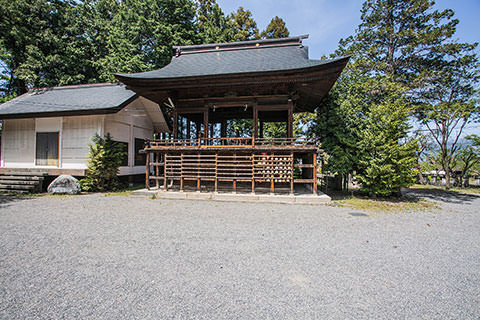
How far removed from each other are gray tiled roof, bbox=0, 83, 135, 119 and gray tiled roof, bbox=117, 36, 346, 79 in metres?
2.22

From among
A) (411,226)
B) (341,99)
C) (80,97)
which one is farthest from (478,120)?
(80,97)

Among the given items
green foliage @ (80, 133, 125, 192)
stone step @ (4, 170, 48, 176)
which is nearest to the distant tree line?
green foliage @ (80, 133, 125, 192)

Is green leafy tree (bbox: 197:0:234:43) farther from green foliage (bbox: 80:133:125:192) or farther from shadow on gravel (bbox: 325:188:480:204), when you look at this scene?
shadow on gravel (bbox: 325:188:480:204)

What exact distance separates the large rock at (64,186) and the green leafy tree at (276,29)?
21299 millimetres

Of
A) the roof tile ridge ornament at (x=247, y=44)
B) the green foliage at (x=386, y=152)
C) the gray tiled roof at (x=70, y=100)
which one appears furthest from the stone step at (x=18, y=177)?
the green foliage at (x=386, y=152)

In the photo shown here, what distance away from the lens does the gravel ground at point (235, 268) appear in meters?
1.94

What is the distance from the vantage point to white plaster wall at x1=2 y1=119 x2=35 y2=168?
33.5ft

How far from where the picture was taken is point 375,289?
7.45ft

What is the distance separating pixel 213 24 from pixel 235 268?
22.1 m

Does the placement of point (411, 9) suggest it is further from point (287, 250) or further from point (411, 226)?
point (287, 250)

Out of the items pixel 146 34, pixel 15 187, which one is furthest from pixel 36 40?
pixel 15 187

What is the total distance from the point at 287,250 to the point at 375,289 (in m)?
1.27

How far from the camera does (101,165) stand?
348 inches

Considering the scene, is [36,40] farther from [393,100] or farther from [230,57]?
[393,100]
